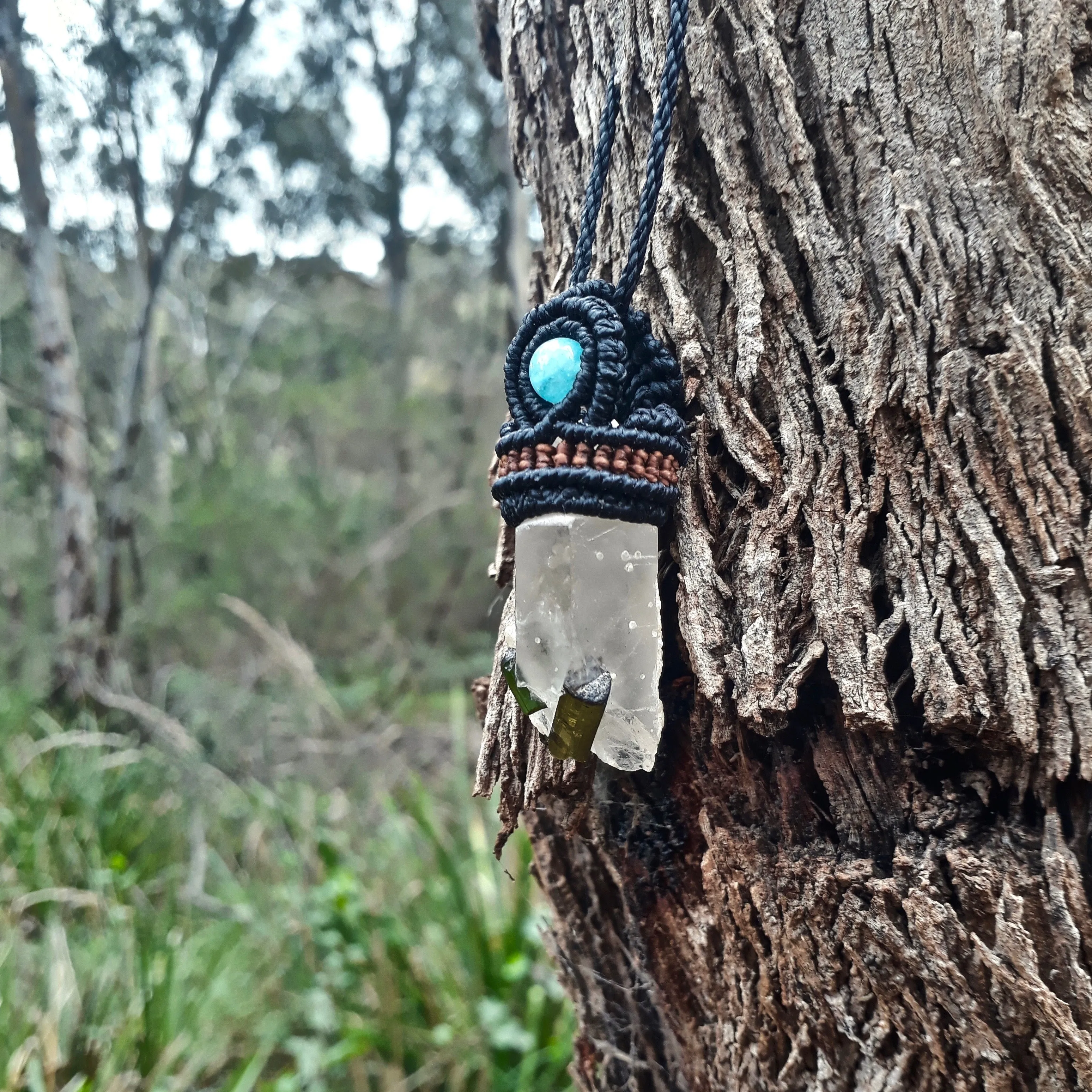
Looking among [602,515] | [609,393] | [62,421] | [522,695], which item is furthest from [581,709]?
[62,421]

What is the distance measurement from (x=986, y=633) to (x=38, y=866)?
3.09 m

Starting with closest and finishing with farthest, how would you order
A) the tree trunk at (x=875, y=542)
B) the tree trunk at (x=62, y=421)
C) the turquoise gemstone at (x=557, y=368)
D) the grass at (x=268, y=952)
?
the tree trunk at (x=875, y=542) < the turquoise gemstone at (x=557, y=368) < the grass at (x=268, y=952) < the tree trunk at (x=62, y=421)

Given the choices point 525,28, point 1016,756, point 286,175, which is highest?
point 286,175

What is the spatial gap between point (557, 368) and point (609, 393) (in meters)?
0.06

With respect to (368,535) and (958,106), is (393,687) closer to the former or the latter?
(368,535)

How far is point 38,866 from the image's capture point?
271 cm

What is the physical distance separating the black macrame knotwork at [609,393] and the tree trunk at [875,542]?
3 cm

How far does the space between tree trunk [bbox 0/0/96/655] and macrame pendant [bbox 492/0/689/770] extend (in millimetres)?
3456

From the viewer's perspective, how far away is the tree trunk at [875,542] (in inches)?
23.6

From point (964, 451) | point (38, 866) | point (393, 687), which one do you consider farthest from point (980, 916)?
point (393, 687)

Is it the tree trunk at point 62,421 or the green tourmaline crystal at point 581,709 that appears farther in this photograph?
the tree trunk at point 62,421

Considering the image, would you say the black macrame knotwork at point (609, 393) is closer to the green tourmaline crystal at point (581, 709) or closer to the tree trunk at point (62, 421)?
the green tourmaline crystal at point (581, 709)

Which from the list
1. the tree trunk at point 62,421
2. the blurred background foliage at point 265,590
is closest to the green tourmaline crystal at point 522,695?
the blurred background foliage at point 265,590

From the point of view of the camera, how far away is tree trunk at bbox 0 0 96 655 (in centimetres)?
352
